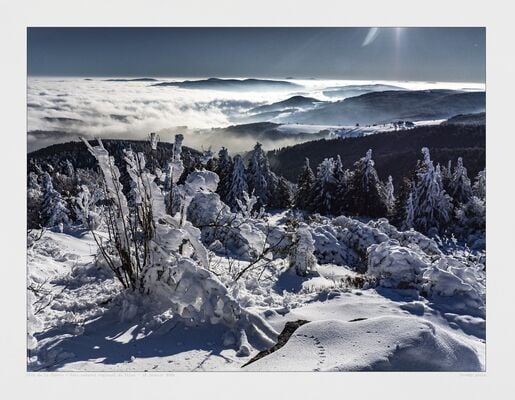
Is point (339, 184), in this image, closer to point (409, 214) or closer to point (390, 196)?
point (390, 196)

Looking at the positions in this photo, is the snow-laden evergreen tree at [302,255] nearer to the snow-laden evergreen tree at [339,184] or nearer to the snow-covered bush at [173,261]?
the snow-laden evergreen tree at [339,184]

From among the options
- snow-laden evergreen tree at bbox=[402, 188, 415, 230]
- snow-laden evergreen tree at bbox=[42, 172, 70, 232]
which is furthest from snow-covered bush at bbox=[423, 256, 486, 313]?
snow-laden evergreen tree at bbox=[42, 172, 70, 232]

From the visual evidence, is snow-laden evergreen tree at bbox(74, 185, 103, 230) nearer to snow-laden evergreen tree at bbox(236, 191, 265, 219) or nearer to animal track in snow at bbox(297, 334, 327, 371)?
snow-laden evergreen tree at bbox(236, 191, 265, 219)

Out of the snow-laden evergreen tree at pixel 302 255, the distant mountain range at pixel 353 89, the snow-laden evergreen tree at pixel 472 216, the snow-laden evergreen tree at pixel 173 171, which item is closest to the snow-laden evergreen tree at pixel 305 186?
the snow-laden evergreen tree at pixel 302 255

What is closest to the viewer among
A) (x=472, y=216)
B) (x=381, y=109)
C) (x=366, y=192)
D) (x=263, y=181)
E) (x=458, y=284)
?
(x=458, y=284)

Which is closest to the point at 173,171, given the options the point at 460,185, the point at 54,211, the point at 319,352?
the point at 319,352

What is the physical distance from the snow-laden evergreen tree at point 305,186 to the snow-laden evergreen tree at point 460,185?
8.69 feet

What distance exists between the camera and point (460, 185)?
7.93 metres

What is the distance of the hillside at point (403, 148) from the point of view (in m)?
6.34

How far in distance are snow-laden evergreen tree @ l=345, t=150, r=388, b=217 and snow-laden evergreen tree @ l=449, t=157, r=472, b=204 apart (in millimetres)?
1361

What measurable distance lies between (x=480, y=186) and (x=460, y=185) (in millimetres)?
1908

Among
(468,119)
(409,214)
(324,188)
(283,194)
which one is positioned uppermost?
(468,119)
